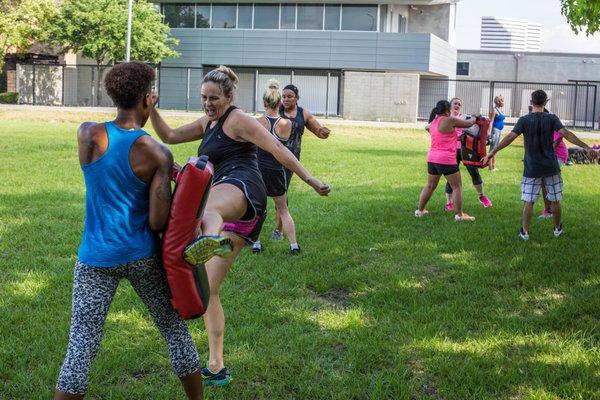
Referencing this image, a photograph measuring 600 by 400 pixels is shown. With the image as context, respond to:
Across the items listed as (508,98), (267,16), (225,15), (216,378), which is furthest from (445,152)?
(508,98)

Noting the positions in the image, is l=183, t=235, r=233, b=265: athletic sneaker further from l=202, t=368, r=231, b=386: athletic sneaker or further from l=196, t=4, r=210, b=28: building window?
l=196, t=4, r=210, b=28: building window

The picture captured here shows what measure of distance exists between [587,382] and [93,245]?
304 cm

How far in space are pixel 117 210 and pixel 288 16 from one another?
4778 cm

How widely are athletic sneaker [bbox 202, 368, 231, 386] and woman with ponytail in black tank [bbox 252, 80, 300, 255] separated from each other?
3572 millimetres

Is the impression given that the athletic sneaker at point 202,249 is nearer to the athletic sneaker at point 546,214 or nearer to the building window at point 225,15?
the athletic sneaker at point 546,214

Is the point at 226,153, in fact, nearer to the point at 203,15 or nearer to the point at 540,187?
the point at 540,187

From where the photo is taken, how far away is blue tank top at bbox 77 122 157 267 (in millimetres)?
3473

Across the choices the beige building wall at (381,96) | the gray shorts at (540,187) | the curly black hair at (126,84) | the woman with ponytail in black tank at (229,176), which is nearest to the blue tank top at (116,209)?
the curly black hair at (126,84)

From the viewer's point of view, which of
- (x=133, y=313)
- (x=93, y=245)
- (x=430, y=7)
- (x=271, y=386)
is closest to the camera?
(x=93, y=245)

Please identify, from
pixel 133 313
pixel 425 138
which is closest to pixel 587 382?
Answer: pixel 133 313

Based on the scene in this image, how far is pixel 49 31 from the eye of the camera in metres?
45.1

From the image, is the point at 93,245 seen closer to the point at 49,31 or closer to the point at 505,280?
the point at 505,280

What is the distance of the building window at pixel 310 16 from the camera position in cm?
4909

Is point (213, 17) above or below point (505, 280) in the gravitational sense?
above
